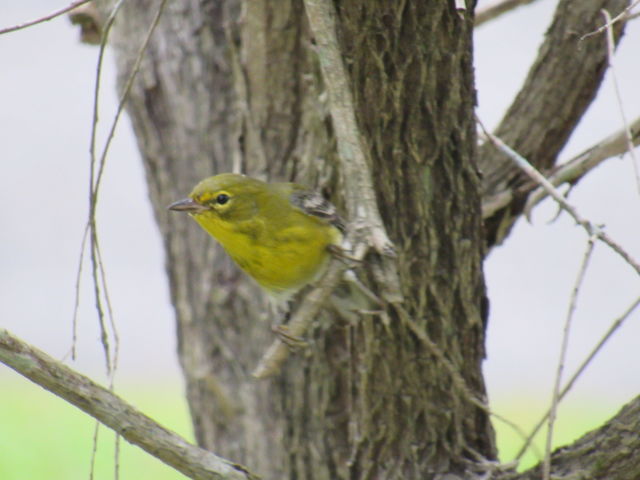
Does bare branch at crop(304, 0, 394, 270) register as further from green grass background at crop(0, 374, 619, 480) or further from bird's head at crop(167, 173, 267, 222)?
green grass background at crop(0, 374, 619, 480)

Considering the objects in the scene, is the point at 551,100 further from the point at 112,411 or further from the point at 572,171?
the point at 112,411

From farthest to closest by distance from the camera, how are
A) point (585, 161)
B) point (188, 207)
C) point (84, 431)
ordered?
point (84, 431)
point (585, 161)
point (188, 207)

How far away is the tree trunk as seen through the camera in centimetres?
273

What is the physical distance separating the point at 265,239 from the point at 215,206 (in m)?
0.20

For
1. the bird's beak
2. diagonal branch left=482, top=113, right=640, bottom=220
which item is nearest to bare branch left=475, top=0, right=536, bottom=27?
diagonal branch left=482, top=113, right=640, bottom=220

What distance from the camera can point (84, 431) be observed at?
616 centimetres

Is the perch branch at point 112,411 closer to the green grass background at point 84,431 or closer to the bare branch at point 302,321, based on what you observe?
the bare branch at point 302,321

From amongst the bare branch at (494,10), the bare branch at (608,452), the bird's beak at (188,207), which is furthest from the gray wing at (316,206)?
the bare branch at (494,10)

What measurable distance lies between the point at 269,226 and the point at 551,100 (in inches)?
43.0

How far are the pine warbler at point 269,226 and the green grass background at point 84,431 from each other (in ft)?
9.38

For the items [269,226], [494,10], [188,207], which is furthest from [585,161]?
[188,207]

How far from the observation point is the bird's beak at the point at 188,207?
9.94 ft

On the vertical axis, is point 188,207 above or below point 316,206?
below

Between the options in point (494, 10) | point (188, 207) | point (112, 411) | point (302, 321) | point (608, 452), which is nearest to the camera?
point (302, 321)
